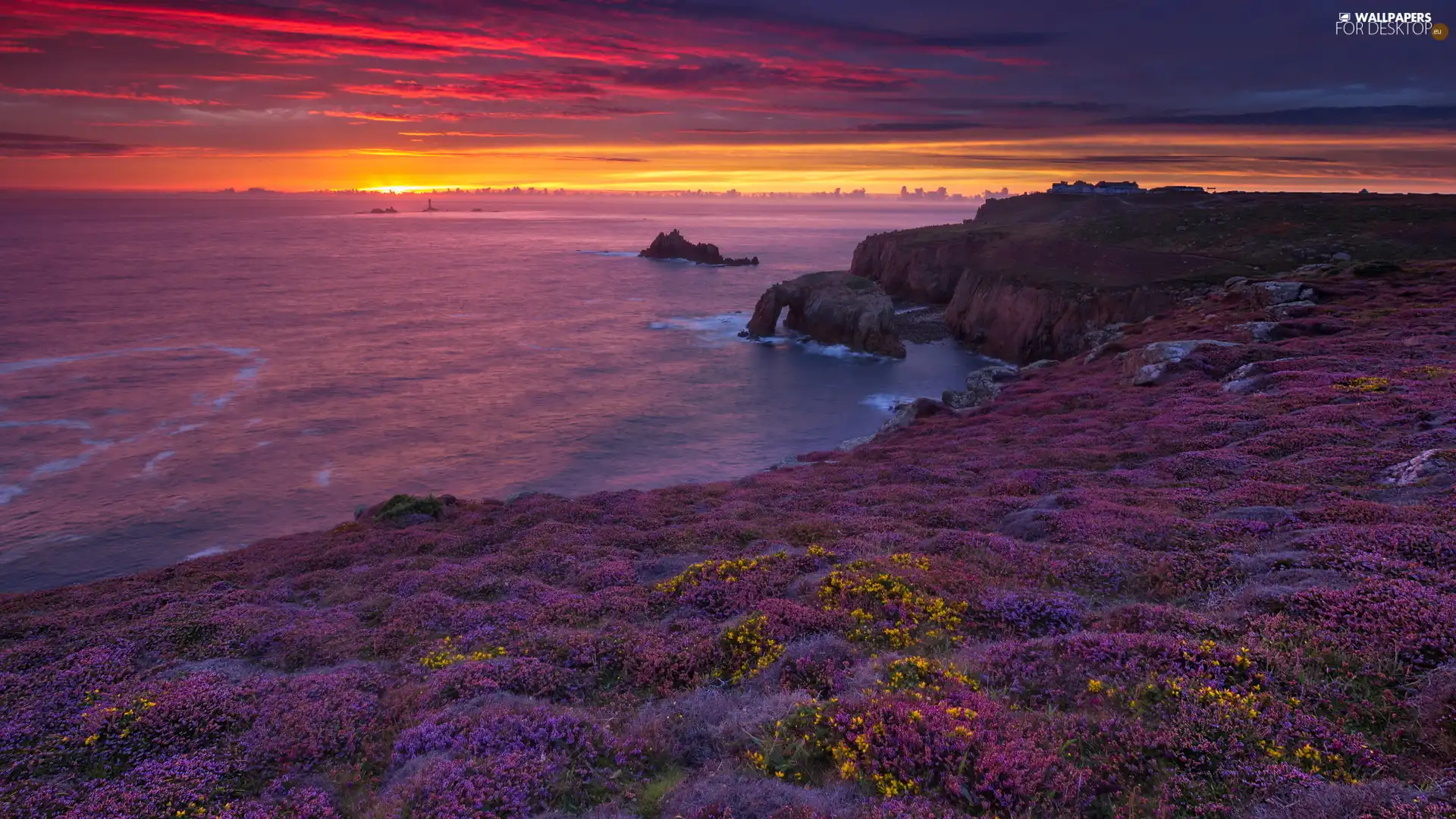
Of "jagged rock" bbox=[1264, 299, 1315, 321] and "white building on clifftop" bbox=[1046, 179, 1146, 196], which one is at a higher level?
"white building on clifftop" bbox=[1046, 179, 1146, 196]

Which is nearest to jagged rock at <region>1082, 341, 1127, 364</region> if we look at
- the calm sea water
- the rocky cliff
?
the rocky cliff

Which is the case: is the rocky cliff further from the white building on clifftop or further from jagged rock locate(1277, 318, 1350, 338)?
the white building on clifftop

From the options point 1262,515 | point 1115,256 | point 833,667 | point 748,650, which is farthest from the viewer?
point 1115,256

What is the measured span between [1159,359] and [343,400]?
178 feet

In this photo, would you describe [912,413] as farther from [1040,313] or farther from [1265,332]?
[1040,313]

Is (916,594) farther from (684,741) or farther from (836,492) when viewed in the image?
(836,492)

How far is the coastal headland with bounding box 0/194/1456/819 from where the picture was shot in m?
6.15

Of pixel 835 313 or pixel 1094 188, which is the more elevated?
pixel 1094 188

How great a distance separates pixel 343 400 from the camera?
5172 cm

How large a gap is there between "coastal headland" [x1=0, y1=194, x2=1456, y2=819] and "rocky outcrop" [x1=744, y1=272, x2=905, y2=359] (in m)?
50.1

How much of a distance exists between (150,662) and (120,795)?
16.7ft

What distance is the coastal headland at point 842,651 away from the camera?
20.2ft

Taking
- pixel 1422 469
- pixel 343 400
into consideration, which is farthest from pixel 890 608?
pixel 343 400

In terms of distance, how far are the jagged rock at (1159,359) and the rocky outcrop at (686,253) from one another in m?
118
